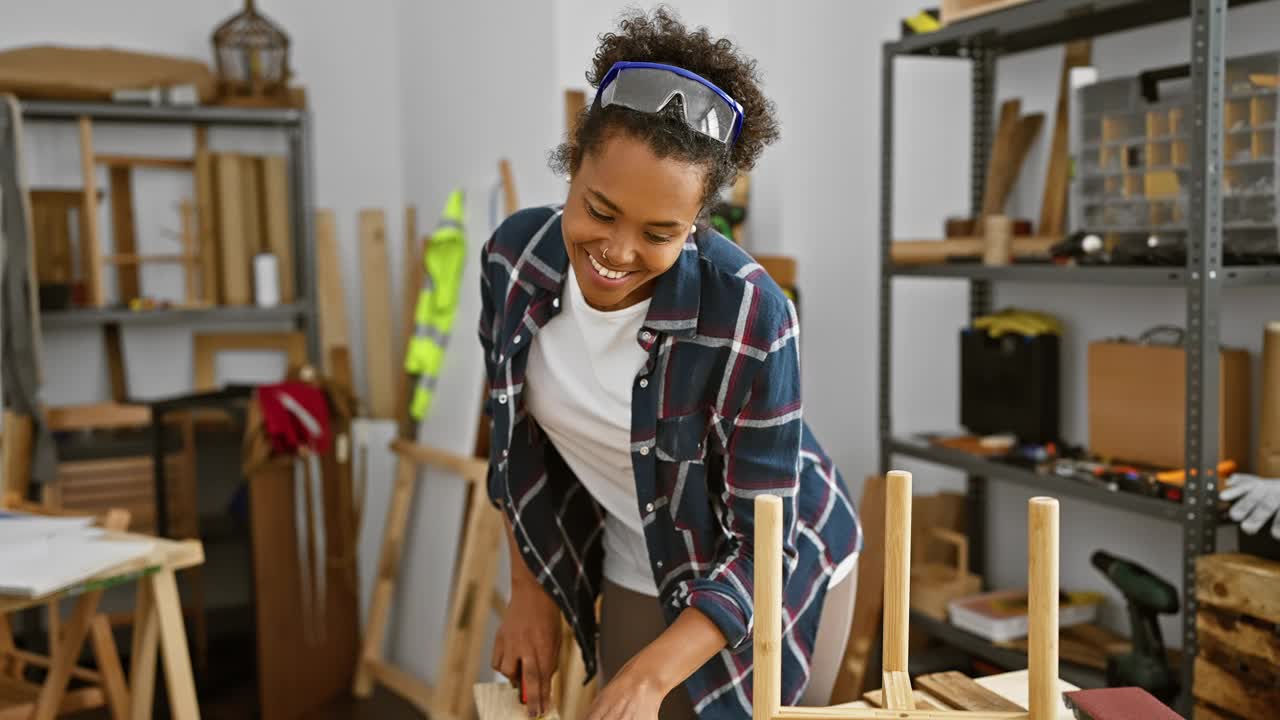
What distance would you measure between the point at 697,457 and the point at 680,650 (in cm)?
26

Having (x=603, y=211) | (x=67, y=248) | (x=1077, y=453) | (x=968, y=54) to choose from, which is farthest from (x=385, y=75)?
(x=603, y=211)

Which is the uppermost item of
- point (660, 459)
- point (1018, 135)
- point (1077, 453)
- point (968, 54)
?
point (968, 54)

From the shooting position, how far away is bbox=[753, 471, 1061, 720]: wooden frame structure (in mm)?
1029

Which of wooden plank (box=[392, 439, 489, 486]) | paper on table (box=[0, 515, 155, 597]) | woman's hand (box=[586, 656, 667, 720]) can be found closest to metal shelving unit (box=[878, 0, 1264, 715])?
wooden plank (box=[392, 439, 489, 486])

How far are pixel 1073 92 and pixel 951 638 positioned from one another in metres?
1.33

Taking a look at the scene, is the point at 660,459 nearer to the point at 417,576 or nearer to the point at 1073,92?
the point at 1073,92

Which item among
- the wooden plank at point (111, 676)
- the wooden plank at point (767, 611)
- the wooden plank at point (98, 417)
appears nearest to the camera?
the wooden plank at point (767, 611)

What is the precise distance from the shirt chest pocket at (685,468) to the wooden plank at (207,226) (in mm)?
3028

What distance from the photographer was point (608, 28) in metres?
3.32

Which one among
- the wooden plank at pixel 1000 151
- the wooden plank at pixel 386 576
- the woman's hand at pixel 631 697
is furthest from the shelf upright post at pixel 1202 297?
the wooden plank at pixel 386 576

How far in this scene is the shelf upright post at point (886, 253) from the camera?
9.95ft

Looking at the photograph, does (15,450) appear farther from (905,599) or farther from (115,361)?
(905,599)

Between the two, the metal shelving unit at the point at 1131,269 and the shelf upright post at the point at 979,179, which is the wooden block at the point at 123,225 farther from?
the shelf upright post at the point at 979,179

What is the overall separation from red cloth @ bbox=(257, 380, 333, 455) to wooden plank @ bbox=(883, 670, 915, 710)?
276cm
